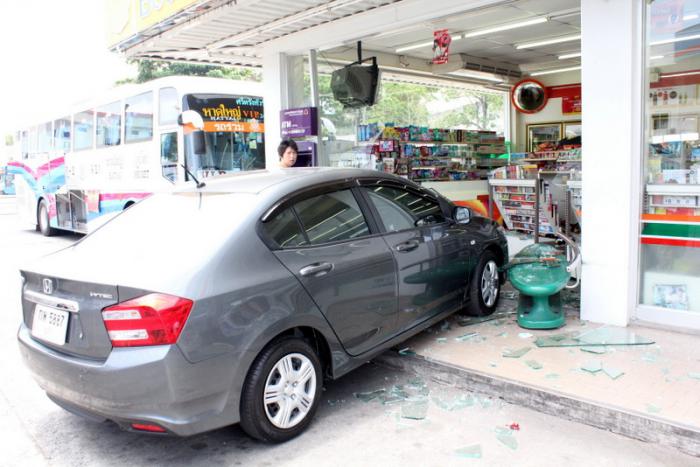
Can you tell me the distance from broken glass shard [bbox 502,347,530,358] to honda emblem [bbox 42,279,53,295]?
10.4ft

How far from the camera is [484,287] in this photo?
538 centimetres

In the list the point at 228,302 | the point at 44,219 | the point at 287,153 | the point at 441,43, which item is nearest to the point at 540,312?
the point at 228,302

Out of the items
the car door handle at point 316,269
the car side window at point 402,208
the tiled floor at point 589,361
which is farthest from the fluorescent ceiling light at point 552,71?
the car door handle at point 316,269

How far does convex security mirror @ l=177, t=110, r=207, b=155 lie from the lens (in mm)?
9133

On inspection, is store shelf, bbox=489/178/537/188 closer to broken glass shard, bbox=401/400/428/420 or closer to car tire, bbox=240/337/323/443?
broken glass shard, bbox=401/400/428/420

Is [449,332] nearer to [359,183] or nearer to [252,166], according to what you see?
[359,183]

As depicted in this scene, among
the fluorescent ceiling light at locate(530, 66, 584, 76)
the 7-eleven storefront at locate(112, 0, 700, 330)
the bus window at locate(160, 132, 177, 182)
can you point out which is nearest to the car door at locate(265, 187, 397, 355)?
the 7-eleven storefront at locate(112, 0, 700, 330)

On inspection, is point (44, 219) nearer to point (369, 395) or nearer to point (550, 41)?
point (550, 41)

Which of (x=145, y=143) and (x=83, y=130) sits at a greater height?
(x=83, y=130)

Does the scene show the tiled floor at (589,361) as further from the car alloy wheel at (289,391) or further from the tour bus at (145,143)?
the tour bus at (145,143)

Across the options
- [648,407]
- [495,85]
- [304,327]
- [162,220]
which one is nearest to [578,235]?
[648,407]

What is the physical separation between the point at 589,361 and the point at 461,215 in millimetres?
1574

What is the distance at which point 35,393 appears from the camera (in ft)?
14.2

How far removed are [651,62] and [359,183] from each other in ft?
9.11
